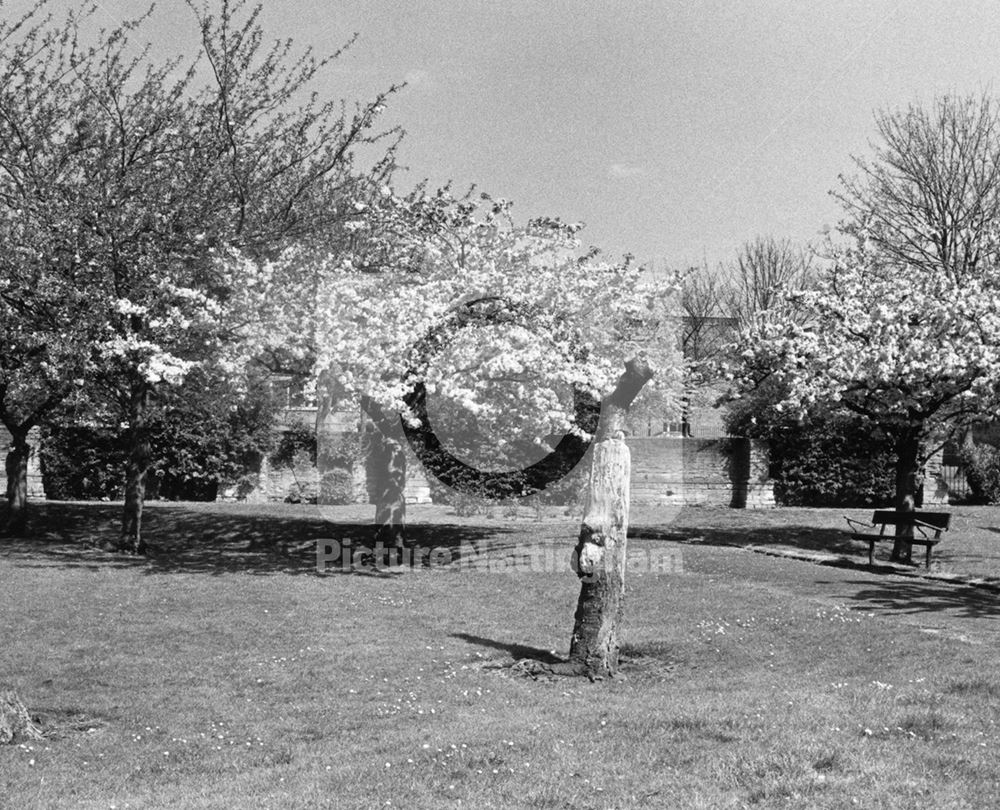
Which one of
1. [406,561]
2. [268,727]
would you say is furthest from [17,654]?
[406,561]

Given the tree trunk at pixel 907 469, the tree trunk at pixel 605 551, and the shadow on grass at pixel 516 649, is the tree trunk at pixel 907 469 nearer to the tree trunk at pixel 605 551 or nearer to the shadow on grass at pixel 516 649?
the tree trunk at pixel 605 551

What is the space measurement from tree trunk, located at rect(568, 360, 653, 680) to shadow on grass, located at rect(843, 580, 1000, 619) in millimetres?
5122

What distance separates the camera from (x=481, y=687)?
1080 cm

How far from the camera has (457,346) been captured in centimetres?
2073

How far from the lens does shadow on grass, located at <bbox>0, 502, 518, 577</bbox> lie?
20359mm

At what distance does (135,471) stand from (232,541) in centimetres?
326

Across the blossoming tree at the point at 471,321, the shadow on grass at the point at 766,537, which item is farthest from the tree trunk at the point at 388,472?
the shadow on grass at the point at 766,537

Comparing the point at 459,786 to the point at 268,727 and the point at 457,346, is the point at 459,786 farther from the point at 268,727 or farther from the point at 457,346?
the point at 457,346

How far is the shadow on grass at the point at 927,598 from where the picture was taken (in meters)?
14.9

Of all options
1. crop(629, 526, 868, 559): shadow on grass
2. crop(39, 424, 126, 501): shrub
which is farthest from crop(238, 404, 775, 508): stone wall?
crop(39, 424, 126, 501): shrub

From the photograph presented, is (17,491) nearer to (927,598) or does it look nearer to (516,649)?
(516,649)

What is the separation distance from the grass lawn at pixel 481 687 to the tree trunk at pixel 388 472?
171 centimetres

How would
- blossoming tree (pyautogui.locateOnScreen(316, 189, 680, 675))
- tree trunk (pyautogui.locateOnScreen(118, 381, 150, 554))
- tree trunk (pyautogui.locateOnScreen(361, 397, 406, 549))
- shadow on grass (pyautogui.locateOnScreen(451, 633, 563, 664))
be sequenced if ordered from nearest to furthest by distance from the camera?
shadow on grass (pyautogui.locateOnScreen(451, 633, 563, 664)) → blossoming tree (pyautogui.locateOnScreen(316, 189, 680, 675)) → tree trunk (pyautogui.locateOnScreen(118, 381, 150, 554)) → tree trunk (pyautogui.locateOnScreen(361, 397, 406, 549))

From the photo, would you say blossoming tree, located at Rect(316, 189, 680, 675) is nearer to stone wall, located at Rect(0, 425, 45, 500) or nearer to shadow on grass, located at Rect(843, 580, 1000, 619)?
shadow on grass, located at Rect(843, 580, 1000, 619)
